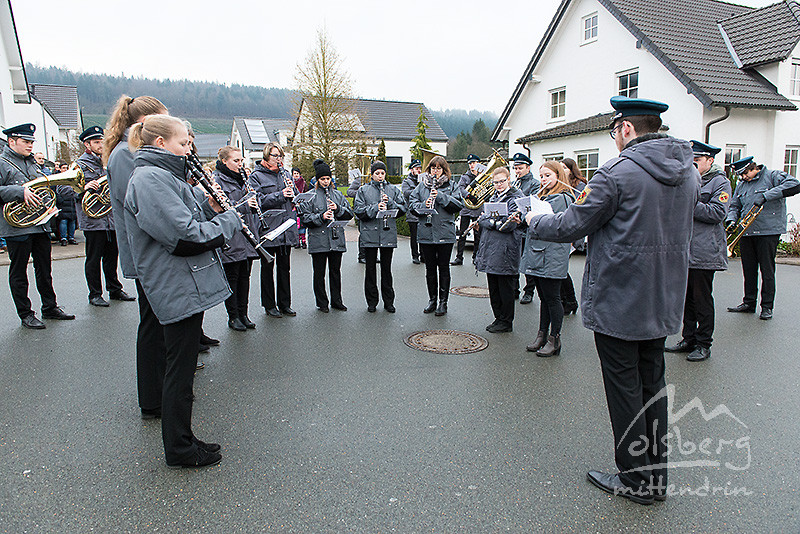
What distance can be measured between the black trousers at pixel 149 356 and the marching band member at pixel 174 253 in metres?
0.65

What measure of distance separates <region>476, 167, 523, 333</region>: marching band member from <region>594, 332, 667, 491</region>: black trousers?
3092 millimetres

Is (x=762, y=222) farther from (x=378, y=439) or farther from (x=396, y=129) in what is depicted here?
(x=396, y=129)

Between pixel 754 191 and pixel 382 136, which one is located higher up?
pixel 382 136

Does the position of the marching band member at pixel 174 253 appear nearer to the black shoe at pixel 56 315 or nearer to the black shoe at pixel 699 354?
the black shoe at pixel 56 315

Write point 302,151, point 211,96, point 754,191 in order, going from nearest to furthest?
1. point 754,191
2. point 302,151
3. point 211,96

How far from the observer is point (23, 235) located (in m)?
6.25

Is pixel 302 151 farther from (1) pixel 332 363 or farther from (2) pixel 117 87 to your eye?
(2) pixel 117 87

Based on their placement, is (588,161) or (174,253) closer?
(174,253)

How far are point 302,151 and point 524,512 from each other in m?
32.5

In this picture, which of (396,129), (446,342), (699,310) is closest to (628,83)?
(699,310)

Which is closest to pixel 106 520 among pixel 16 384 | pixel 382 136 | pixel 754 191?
pixel 16 384

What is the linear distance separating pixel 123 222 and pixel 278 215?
319cm

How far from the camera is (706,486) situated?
3.08 m

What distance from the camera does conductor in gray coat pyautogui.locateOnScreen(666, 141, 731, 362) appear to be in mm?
5371
